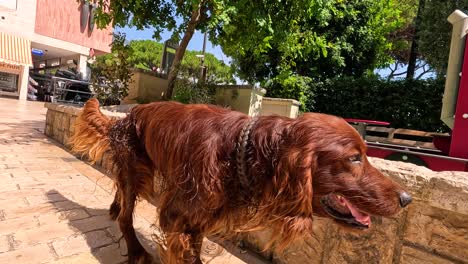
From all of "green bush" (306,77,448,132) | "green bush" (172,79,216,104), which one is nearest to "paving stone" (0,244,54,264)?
"green bush" (172,79,216,104)

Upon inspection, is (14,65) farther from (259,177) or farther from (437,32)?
(437,32)

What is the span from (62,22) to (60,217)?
2064 cm

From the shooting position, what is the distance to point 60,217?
287 centimetres

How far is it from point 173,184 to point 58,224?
5.37ft

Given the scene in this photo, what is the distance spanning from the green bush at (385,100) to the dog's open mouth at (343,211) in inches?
424

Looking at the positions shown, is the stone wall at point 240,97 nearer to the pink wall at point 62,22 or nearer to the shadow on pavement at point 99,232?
the shadow on pavement at point 99,232

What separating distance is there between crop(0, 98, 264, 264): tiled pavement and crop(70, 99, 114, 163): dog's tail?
2.13ft

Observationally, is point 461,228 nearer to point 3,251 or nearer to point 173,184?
point 173,184

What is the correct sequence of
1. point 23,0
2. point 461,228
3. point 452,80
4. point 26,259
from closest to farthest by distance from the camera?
point 461,228 < point 26,259 < point 452,80 < point 23,0

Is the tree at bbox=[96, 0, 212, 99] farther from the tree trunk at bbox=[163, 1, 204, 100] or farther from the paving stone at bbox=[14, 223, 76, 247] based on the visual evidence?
the paving stone at bbox=[14, 223, 76, 247]

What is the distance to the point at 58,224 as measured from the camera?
2.72 metres

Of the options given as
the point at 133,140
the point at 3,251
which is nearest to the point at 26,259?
the point at 3,251

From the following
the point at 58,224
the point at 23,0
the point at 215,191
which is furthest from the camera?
the point at 23,0

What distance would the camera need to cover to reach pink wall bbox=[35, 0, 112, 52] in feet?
61.0
